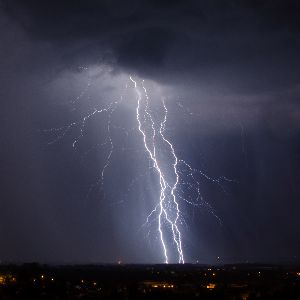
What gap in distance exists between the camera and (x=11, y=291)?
132 ft

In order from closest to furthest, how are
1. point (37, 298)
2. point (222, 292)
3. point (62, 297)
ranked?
point (37, 298) → point (62, 297) → point (222, 292)

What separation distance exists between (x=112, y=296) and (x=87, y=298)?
2.22 metres

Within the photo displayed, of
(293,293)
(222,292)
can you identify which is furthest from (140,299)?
(293,293)

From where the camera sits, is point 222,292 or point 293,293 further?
point 222,292

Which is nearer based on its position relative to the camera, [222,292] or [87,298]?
[87,298]

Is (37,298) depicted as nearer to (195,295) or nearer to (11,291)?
(11,291)

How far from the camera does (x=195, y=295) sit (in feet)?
135

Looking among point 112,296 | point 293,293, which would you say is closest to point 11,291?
point 112,296

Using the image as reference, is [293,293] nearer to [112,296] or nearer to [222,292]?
[222,292]

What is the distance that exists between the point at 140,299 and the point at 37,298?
6.74m

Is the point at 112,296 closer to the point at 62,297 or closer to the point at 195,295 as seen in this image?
the point at 62,297

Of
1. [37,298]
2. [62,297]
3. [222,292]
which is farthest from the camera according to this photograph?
[222,292]

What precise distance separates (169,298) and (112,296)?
13.2 ft

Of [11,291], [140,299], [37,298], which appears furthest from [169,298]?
[11,291]
